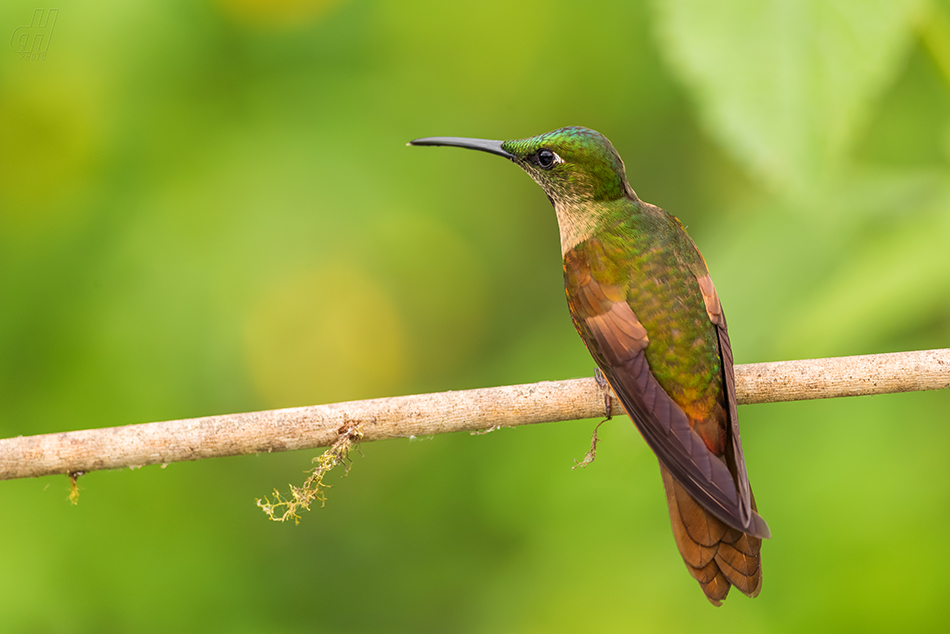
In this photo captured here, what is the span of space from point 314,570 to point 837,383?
118 inches

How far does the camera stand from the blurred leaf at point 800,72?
171 centimetres

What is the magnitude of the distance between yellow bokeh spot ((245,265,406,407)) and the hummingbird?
7.30ft

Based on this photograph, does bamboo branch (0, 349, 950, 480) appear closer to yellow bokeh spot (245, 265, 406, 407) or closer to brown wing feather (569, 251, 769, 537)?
brown wing feather (569, 251, 769, 537)

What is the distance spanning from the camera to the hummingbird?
2408mm

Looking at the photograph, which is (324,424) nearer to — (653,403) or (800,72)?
(653,403)

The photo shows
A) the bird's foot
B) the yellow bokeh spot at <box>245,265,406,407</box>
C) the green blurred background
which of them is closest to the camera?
the bird's foot

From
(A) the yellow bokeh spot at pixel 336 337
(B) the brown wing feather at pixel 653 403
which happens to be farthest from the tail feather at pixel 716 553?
(A) the yellow bokeh spot at pixel 336 337

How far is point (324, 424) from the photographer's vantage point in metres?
2.35

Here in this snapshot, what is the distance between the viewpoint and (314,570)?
14.8 feet

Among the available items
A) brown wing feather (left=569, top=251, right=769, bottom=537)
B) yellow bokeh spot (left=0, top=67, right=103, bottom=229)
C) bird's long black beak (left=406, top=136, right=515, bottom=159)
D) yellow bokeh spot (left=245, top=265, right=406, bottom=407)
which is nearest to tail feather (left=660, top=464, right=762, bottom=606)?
brown wing feather (left=569, top=251, right=769, bottom=537)

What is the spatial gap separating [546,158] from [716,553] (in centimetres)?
152
